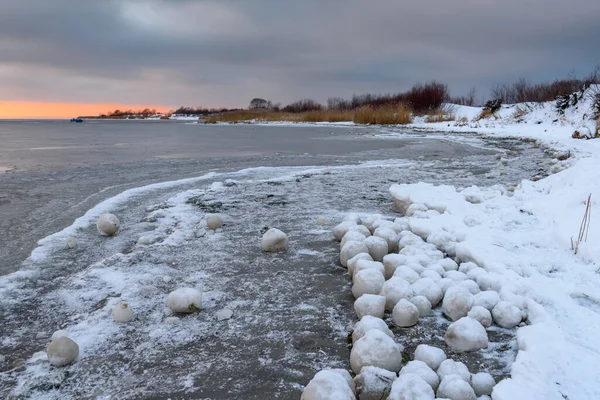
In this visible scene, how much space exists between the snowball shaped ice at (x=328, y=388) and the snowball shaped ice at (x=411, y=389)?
0.14m

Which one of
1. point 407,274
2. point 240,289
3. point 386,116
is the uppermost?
point 386,116

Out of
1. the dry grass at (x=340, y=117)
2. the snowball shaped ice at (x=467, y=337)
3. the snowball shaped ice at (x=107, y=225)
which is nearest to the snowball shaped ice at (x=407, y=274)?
the snowball shaped ice at (x=467, y=337)

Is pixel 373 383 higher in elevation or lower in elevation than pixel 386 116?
lower

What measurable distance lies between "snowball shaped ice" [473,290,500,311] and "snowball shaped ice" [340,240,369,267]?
741 millimetres

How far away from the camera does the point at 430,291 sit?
214 cm

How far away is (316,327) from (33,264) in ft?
6.20

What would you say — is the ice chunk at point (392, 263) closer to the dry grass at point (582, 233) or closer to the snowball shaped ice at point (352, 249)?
the snowball shaped ice at point (352, 249)

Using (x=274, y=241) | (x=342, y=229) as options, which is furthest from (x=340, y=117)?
(x=274, y=241)

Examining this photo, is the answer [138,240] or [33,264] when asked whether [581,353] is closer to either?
[138,240]

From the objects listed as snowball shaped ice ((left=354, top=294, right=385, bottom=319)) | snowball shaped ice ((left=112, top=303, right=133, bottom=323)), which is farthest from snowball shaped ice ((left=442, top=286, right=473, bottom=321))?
snowball shaped ice ((left=112, top=303, right=133, bottom=323))

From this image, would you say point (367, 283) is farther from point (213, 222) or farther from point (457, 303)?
point (213, 222)

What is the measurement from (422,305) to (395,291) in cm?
14

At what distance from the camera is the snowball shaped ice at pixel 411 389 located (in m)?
1.36

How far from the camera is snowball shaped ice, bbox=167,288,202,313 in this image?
2.08 meters
